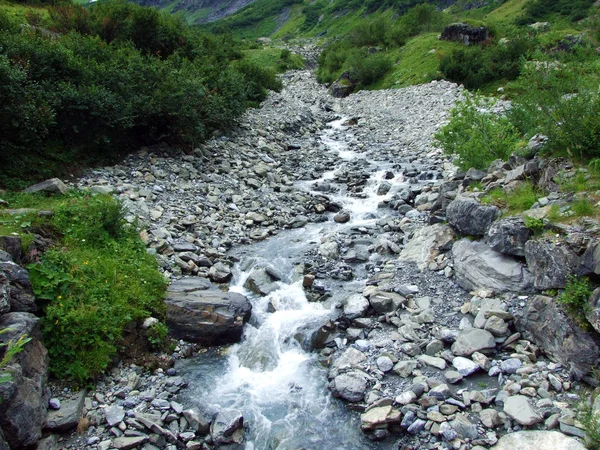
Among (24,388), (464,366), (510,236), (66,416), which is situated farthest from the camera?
(510,236)

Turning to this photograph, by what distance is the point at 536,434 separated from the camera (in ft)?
22.4

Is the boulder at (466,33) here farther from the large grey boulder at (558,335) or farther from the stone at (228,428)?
the stone at (228,428)

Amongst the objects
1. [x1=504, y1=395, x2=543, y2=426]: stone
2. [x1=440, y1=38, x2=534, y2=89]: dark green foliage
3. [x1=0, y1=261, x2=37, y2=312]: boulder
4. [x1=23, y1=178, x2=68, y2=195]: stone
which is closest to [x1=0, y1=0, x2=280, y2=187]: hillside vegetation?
[x1=23, y1=178, x2=68, y2=195]: stone

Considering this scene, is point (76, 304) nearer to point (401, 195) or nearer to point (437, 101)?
point (401, 195)

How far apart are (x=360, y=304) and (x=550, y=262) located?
4.51 meters

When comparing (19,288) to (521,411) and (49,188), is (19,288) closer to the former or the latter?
(49,188)

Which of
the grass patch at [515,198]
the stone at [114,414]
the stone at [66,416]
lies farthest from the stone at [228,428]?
the grass patch at [515,198]

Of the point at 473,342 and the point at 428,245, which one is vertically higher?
the point at 473,342

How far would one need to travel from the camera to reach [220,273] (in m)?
13.1

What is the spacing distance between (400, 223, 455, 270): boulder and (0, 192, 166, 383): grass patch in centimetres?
741

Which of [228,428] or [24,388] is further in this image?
[228,428]

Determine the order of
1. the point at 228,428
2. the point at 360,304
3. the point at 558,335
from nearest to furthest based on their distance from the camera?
1. the point at 228,428
2. the point at 558,335
3. the point at 360,304

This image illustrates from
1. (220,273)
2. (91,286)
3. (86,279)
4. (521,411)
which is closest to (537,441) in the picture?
(521,411)

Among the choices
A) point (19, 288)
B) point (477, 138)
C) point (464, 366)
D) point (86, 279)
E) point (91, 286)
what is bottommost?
point (464, 366)
